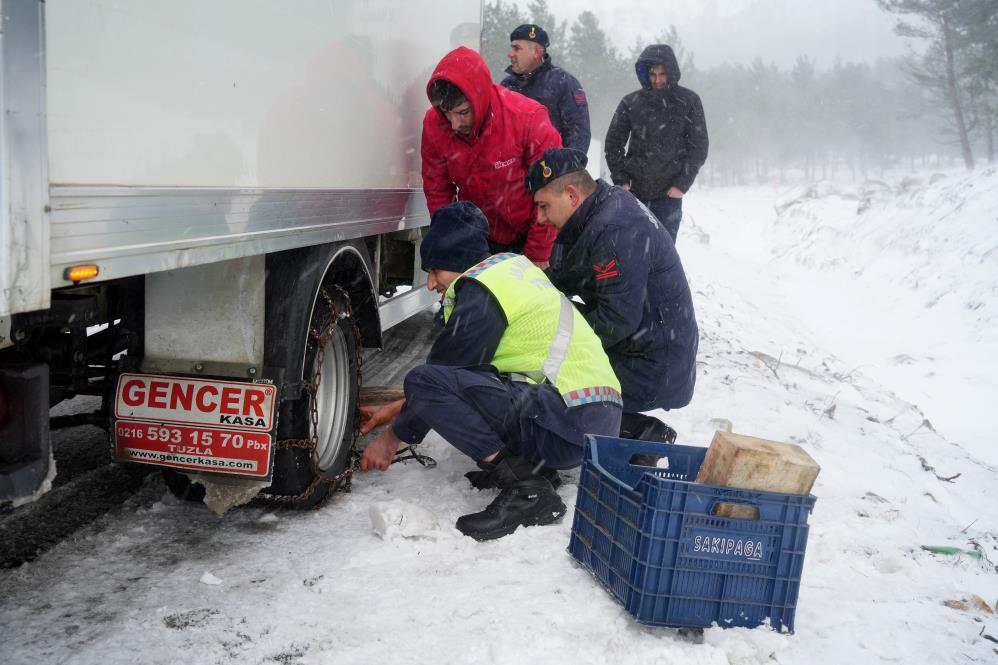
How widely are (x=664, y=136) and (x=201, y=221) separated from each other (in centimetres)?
519

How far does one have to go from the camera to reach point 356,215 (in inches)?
141

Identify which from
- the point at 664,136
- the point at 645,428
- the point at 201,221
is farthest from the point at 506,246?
the point at 201,221

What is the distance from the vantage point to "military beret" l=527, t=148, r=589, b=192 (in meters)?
3.85

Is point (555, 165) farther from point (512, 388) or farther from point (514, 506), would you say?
point (514, 506)

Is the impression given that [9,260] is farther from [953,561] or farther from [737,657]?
[953,561]

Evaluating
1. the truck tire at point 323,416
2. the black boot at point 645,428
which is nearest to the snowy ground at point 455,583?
the truck tire at point 323,416

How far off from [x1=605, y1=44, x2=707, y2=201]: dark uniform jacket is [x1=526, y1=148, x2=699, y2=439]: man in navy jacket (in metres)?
2.84

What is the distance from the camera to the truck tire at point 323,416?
3.16 metres

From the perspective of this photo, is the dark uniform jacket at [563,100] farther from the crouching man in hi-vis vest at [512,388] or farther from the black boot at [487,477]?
the black boot at [487,477]

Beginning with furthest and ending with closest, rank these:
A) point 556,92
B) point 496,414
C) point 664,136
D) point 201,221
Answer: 1. point 664,136
2. point 556,92
3. point 496,414
4. point 201,221

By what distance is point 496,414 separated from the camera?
348 centimetres

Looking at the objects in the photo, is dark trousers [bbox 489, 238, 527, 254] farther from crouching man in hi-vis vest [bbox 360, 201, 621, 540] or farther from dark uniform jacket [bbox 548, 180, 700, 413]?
crouching man in hi-vis vest [bbox 360, 201, 621, 540]

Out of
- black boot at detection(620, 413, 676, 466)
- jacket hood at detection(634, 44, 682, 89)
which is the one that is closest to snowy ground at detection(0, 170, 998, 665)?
black boot at detection(620, 413, 676, 466)

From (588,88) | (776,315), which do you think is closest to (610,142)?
(776,315)
